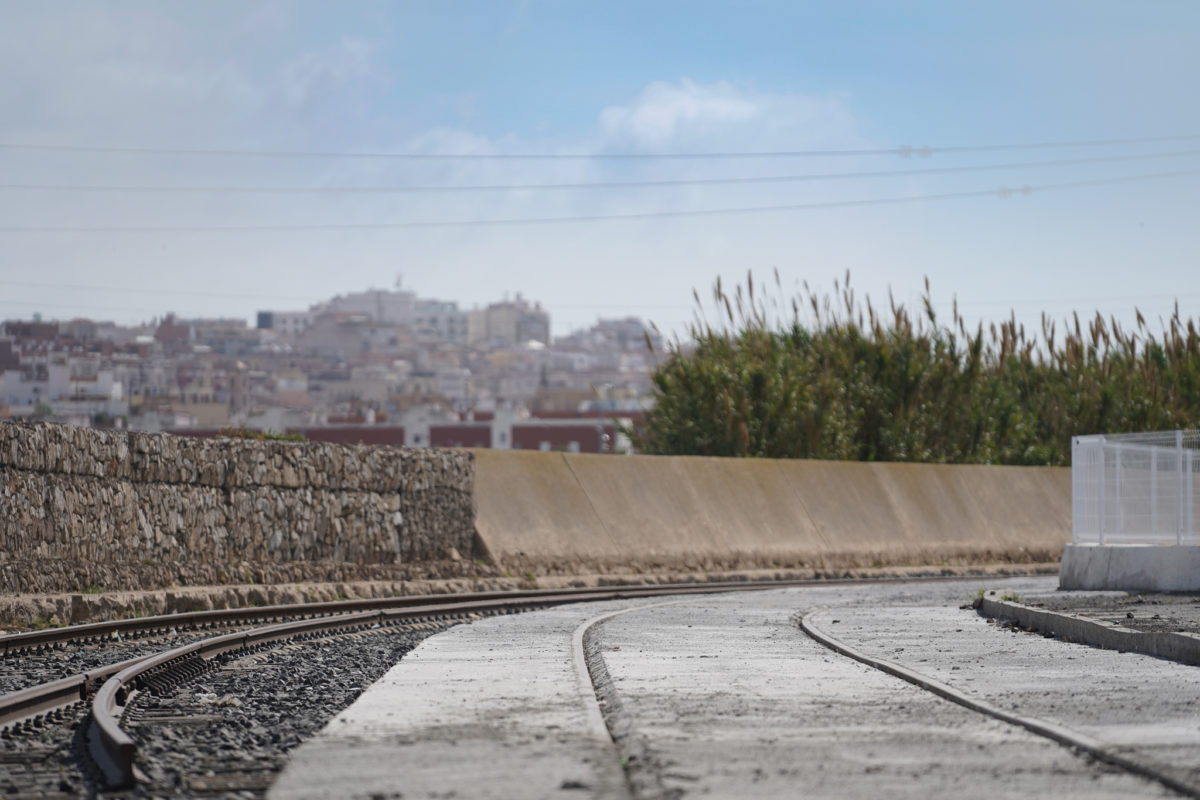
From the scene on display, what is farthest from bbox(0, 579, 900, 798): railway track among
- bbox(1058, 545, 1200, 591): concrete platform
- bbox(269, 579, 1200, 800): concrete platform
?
bbox(1058, 545, 1200, 591): concrete platform

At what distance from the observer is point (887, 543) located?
31.3 meters

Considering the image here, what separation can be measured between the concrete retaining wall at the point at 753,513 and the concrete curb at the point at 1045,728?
13.5 meters

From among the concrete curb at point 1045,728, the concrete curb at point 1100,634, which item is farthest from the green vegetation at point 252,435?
the concrete curb at point 1045,728

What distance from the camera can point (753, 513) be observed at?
97.6ft

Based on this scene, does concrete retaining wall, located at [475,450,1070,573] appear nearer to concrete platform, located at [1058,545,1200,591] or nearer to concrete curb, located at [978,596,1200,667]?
concrete platform, located at [1058,545,1200,591]

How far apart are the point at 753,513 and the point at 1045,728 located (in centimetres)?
2178

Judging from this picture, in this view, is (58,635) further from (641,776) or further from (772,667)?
(641,776)

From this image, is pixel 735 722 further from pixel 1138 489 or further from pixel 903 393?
pixel 903 393

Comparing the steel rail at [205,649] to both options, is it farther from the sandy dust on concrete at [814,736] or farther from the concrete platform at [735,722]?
the sandy dust on concrete at [814,736]

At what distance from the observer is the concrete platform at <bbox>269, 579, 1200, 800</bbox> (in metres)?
6.68

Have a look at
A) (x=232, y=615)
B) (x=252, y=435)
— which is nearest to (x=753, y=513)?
(x=252, y=435)

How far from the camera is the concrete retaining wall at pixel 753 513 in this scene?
2589 cm

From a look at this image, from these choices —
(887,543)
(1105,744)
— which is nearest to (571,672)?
(1105,744)

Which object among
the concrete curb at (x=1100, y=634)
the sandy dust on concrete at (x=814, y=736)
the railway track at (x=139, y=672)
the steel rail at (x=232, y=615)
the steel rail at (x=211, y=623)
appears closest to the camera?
the sandy dust on concrete at (x=814, y=736)
